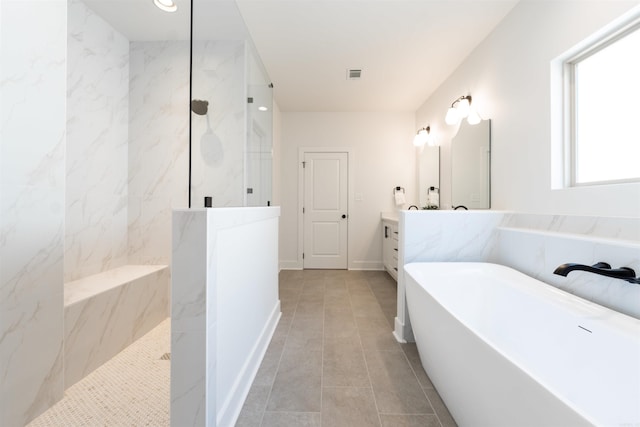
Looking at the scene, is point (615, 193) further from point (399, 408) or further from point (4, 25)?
point (4, 25)

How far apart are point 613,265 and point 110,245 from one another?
Answer: 3.22 metres

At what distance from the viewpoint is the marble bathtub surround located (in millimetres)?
1175

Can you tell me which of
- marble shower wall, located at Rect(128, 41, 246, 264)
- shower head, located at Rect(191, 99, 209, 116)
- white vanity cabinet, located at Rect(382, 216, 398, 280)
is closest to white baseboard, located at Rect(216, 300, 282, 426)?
marble shower wall, located at Rect(128, 41, 246, 264)

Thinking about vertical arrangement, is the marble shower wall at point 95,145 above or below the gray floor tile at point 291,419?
above

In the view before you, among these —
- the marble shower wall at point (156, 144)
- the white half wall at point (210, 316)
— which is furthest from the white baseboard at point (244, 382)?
the marble shower wall at point (156, 144)

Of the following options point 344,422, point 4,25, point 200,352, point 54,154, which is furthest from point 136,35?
point 344,422

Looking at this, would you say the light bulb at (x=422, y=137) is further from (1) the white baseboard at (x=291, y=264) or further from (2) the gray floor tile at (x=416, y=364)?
(2) the gray floor tile at (x=416, y=364)

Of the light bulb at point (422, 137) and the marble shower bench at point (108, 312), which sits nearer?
the marble shower bench at point (108, 312)

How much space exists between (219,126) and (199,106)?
210mm

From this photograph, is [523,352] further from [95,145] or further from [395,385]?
[95,145]

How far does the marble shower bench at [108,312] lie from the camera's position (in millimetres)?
1514

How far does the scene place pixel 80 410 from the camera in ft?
4.27

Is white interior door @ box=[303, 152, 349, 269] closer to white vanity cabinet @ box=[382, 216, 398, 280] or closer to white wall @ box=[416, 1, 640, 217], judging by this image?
white vanity cabinet @ box=[382, 216, 398, 280]

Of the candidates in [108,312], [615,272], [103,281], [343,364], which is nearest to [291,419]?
[343,364]
